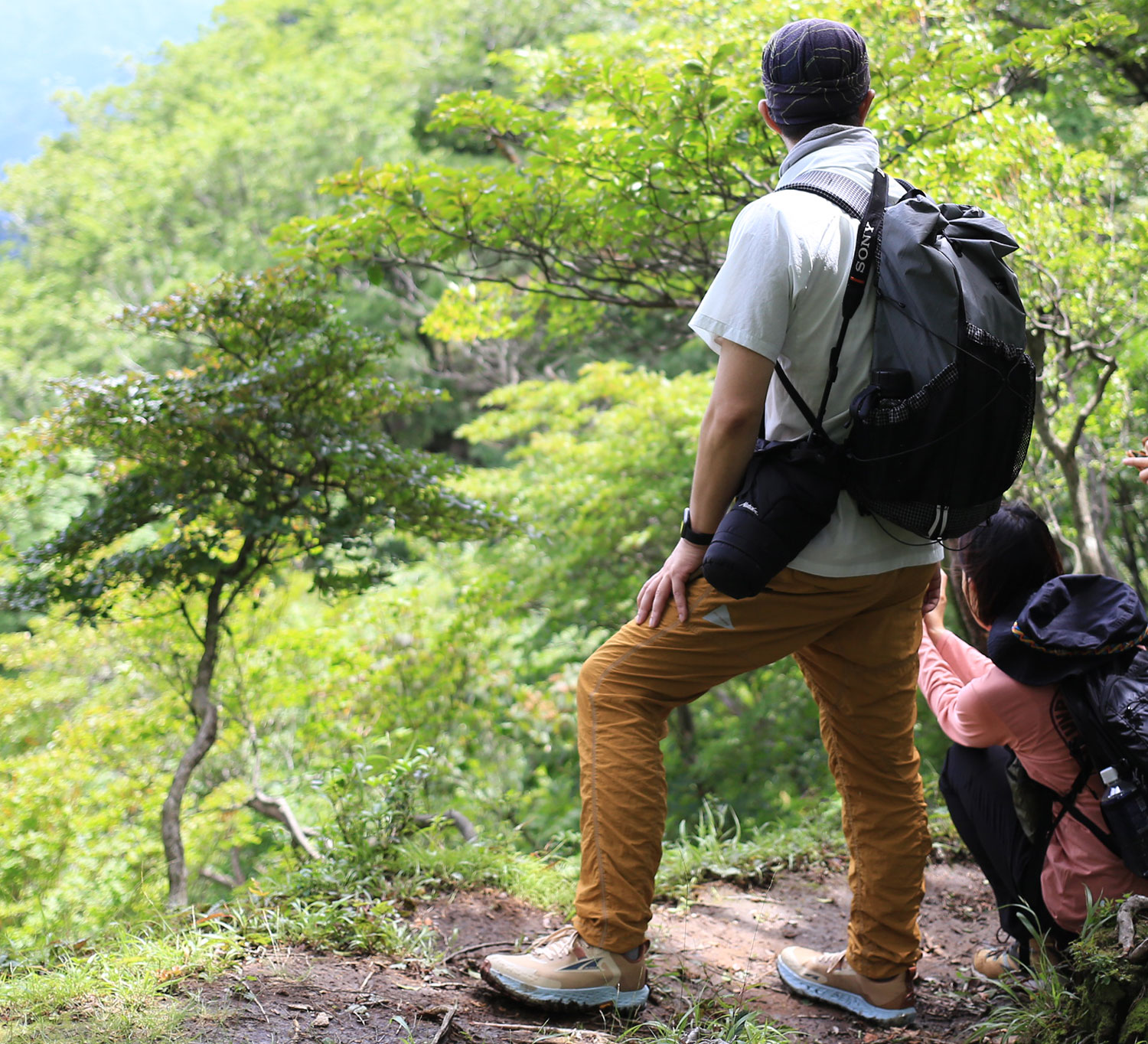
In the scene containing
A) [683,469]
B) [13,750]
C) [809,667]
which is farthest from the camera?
[13,750]

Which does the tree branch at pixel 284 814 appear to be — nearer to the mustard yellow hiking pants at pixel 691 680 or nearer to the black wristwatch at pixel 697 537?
the mustard yellow hiking pants at pixel 691 680

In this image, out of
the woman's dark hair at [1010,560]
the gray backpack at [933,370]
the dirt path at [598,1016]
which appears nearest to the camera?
the gray backpack at [933,370]

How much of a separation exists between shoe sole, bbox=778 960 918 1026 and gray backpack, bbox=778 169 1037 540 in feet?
3.88

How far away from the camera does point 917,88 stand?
11.0 ft

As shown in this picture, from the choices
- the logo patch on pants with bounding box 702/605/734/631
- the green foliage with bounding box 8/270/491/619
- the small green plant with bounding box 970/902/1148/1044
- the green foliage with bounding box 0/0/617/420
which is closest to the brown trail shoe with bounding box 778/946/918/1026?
the small green plant with bounding box 970/902/1148/1044

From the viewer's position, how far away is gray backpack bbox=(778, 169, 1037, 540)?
163cm

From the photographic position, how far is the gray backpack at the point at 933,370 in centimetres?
163

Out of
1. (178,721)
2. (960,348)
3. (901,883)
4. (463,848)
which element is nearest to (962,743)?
(901,883)

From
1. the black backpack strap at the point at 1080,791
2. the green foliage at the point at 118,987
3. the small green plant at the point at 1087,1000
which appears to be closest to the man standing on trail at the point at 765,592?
the black backpack strap at the point at 1080,791

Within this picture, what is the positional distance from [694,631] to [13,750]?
858 centimetres

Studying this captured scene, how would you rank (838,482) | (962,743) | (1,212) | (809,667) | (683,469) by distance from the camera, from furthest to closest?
(1,212)
(683,469)
(962,743)
(809,667)
(838,482)

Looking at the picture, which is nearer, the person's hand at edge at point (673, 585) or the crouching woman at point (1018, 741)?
the person's hand at edge at point (673, 585)

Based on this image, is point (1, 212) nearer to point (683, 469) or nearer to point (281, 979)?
point (683, 469)

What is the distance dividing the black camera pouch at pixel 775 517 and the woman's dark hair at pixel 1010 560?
24.5 inches
